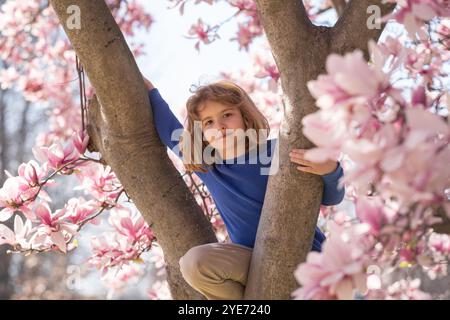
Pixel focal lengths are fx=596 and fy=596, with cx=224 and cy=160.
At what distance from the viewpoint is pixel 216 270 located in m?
1.55

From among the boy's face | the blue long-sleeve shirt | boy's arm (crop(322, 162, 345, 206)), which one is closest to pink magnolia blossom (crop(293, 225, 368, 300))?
boy's arm (crop(322, 162, 345, 206))

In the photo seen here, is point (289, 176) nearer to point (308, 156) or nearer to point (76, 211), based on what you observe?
point (308, 156)

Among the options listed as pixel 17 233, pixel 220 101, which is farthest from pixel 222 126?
pixel 17 233

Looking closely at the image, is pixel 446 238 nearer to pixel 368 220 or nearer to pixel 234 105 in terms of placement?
pixel 234 105

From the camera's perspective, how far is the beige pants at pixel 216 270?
1548 mm

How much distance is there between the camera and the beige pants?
5.08 ft

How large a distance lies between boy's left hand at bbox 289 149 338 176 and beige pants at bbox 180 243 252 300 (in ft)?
1.19

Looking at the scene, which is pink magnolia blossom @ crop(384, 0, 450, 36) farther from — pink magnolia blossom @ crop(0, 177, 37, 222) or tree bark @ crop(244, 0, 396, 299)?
pink magnolia blossom @ crop(0, 177, 37, 222)

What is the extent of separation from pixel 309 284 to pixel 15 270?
8677 millimetres

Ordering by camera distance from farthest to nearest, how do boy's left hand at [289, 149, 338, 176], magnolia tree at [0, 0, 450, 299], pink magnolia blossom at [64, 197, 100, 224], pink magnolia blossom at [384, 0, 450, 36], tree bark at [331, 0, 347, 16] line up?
1. tree bark at [331, 0, 347, 16]
2. pink magnolia blossom at [64, 197, 100, 224]
3. boy's left hand at [289, 149, 338, 176]
4. pink magnolia blossom at [384, 0, 450, 36]
5. magnolia tree at [0, 0, 450, 299]

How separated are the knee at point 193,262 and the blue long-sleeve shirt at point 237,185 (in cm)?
22

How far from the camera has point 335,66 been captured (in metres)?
0.83

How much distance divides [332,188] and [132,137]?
62 cm

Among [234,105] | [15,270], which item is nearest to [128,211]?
[234,105]
